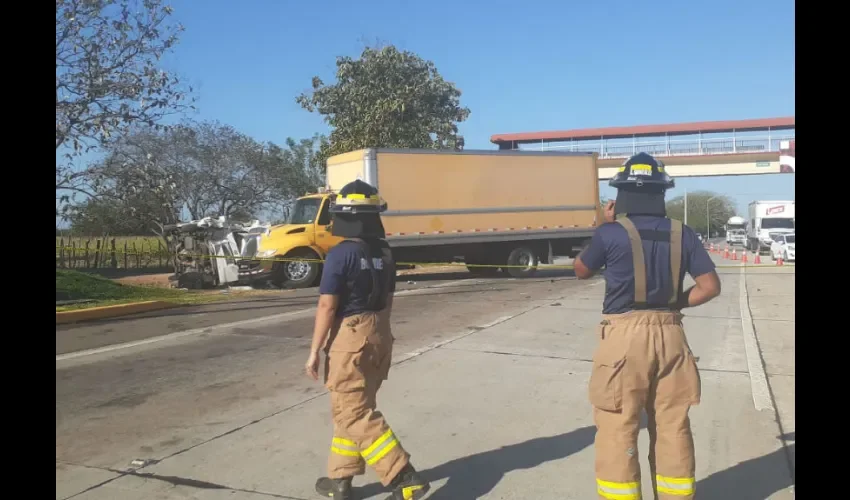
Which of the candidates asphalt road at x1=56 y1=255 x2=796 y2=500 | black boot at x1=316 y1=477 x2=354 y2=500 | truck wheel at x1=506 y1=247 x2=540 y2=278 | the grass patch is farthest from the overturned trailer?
black boot at x1=316 y1=477 x2=354 y2=500

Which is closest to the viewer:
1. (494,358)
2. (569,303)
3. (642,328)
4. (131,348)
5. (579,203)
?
(642,328)

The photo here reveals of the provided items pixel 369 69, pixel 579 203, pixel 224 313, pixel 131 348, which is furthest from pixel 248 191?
pixel 131 348

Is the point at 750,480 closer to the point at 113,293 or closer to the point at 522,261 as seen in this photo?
the point at 113,293

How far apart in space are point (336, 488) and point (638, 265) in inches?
76.7

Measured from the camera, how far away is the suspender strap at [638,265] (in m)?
3.21

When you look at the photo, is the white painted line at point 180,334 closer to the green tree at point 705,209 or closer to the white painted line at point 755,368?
the white painted line at point 755,368

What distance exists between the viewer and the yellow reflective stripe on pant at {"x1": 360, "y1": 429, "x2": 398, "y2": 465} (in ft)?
11.5

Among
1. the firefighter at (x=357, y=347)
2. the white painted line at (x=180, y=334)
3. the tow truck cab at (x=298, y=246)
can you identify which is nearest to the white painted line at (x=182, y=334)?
the white painted line at (x=180, y=334)

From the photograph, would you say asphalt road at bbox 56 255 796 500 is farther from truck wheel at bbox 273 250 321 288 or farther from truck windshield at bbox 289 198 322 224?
truck windshield at bbox 289 198 322 224

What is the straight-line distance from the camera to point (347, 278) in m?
3.58

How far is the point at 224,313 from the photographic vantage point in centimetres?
1166

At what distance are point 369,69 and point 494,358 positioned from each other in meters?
19.3

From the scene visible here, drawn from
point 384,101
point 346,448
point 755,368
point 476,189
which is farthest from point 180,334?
point 384,101
